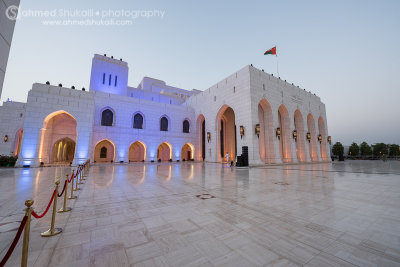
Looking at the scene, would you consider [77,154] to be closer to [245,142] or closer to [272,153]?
[245,142]

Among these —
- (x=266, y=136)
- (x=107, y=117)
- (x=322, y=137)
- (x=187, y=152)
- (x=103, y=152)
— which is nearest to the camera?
(x=266, y=136)

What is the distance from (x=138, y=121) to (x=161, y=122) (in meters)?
3.27

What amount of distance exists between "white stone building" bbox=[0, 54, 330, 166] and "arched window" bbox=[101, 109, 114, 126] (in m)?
0.11

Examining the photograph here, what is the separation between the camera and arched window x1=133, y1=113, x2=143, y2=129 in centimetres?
2262

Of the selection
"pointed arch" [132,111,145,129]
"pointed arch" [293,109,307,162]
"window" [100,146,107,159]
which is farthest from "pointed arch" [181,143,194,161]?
"pointed arch" [293,109,307,162]

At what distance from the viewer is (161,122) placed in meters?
24.5

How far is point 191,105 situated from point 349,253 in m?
27.1

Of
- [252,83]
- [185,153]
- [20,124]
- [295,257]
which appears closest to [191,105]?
[185,153]

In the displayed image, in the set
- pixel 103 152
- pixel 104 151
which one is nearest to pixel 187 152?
pixel 104 151

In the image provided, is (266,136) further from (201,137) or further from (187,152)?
(187,152)

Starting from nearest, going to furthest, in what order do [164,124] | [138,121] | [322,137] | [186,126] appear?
[138,121], [164,124], [186,126], [322,137]

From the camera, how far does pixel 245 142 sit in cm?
1730

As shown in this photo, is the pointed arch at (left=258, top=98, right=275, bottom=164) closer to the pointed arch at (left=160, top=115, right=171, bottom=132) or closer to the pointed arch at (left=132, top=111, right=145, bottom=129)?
the pointed arch at (left=160, top=115, right=171, bottom=132)

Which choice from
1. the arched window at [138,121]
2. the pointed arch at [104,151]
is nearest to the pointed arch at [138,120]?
the arched window at [138,121]
